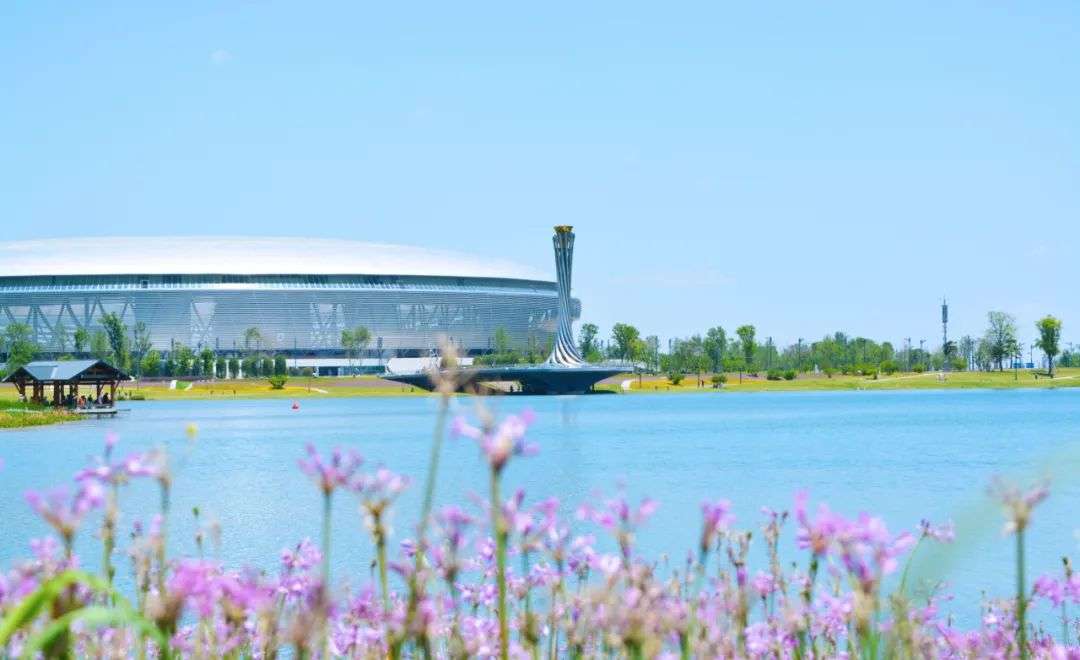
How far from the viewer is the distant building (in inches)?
4781

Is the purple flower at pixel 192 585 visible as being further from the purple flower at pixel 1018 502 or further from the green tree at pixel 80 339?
the green tree at pixel 80 339

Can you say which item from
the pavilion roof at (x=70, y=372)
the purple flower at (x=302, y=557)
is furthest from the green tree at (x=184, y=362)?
the purple flower at (x=302, y=557)

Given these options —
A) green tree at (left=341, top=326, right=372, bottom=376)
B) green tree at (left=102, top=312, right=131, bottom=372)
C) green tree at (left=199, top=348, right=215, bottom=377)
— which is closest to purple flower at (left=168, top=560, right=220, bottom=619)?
green tree at (left=102, top=312, right=131, bottom=372)

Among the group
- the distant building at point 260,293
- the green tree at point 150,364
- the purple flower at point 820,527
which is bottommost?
the purple flower at point 820,527

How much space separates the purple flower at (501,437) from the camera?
1745 millimetres

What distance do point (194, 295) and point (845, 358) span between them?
64191 mm

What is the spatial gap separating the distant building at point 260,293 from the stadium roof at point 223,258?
0.13 m

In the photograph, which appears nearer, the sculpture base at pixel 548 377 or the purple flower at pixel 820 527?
the purple flower at pixel 820 527

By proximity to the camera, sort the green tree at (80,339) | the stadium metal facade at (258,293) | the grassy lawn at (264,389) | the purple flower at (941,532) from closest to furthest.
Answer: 1. the purple flower at (941,532)
2. the grassy lawn at (264,389)
3. the green tree at (80,339)
4. the stadium metal facade at (258,293)

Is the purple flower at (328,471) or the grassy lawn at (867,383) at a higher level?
the purple flower at (328,471)

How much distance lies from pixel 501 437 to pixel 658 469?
28152mm

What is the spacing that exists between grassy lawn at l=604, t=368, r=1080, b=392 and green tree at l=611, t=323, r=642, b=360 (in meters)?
2.70

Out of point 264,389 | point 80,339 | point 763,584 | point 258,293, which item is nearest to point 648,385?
point 264,389

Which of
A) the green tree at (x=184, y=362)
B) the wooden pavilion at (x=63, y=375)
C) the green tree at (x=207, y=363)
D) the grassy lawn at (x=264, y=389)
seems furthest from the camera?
the green tree at (x=184, y=362)
